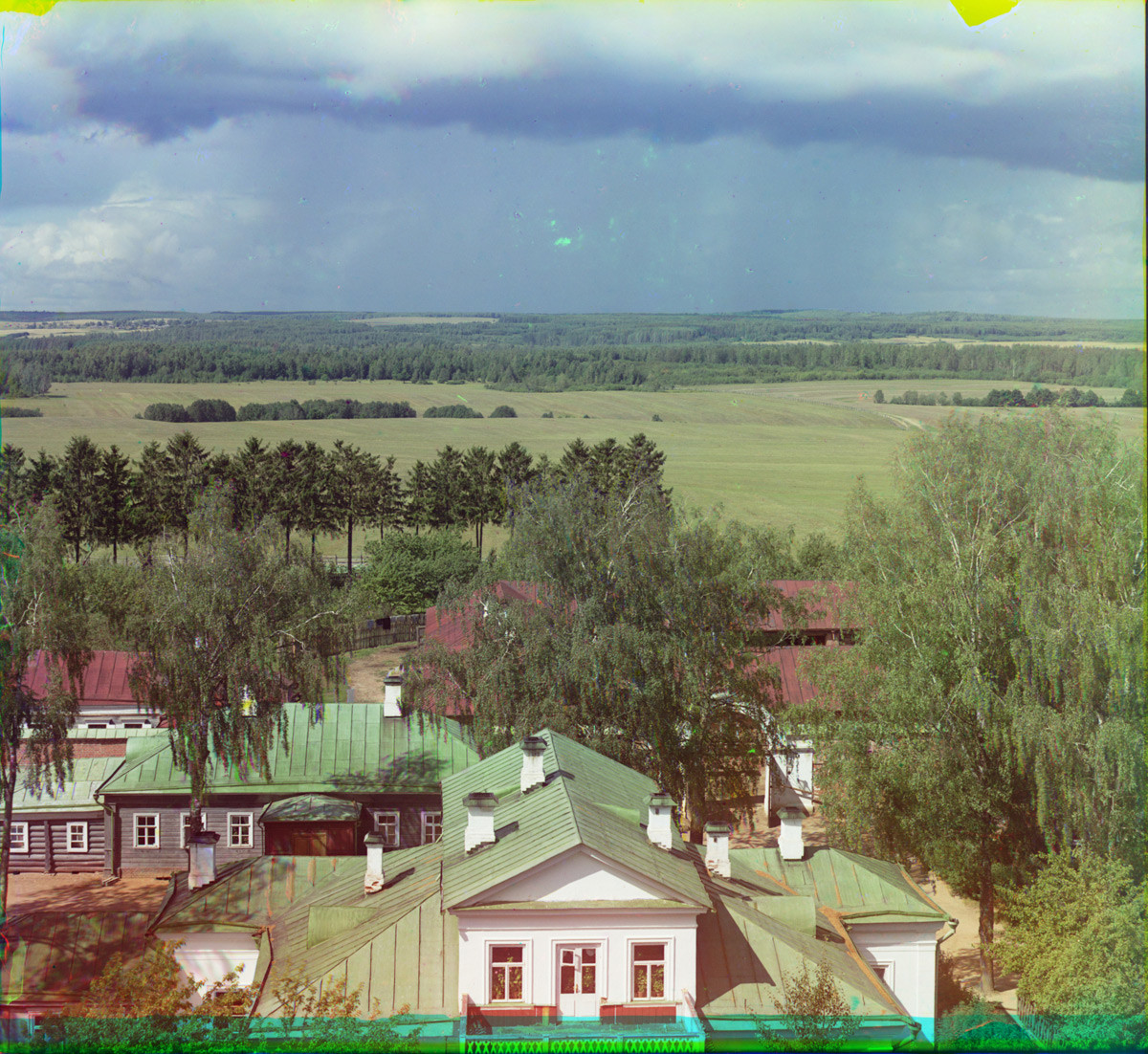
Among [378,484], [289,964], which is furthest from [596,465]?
[289,964]

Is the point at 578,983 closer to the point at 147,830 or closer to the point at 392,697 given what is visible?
the point at 392,697

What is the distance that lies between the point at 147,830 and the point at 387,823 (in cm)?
602

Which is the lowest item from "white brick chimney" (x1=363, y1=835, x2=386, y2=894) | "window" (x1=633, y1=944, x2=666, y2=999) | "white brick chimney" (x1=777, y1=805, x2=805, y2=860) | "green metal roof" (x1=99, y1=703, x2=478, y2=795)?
"green metal roof" (x1=99, y1=703, x2=478, y2=795)

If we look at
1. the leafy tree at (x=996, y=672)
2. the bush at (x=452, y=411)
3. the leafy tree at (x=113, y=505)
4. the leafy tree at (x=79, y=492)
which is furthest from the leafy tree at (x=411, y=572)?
the bush at (x=452, y=411)

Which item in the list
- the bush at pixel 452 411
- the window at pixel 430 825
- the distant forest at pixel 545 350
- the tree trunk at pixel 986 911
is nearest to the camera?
the tree trunk at pixel 986 911

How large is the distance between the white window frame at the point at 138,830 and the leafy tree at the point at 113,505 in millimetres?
39633

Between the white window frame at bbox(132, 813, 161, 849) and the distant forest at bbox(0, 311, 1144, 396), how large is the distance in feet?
309

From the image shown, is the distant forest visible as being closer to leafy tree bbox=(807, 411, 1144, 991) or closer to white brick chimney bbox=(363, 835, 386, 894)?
leafy tree bbox=(807, 411, 1144, 991)

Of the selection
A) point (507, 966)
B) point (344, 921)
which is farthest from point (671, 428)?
point (507, 966)

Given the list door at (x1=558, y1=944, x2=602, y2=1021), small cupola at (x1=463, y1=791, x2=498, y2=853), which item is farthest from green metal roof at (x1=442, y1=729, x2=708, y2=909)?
door at (x1=558, y1=944, x2=602, y2=1021)

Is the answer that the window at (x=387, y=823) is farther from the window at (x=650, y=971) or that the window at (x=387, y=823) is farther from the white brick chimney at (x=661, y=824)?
the window at (x=650, y=971)

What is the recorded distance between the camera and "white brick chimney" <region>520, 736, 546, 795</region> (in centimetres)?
1686

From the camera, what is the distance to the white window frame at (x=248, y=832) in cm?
2725

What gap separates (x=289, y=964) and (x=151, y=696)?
12.5 metres
